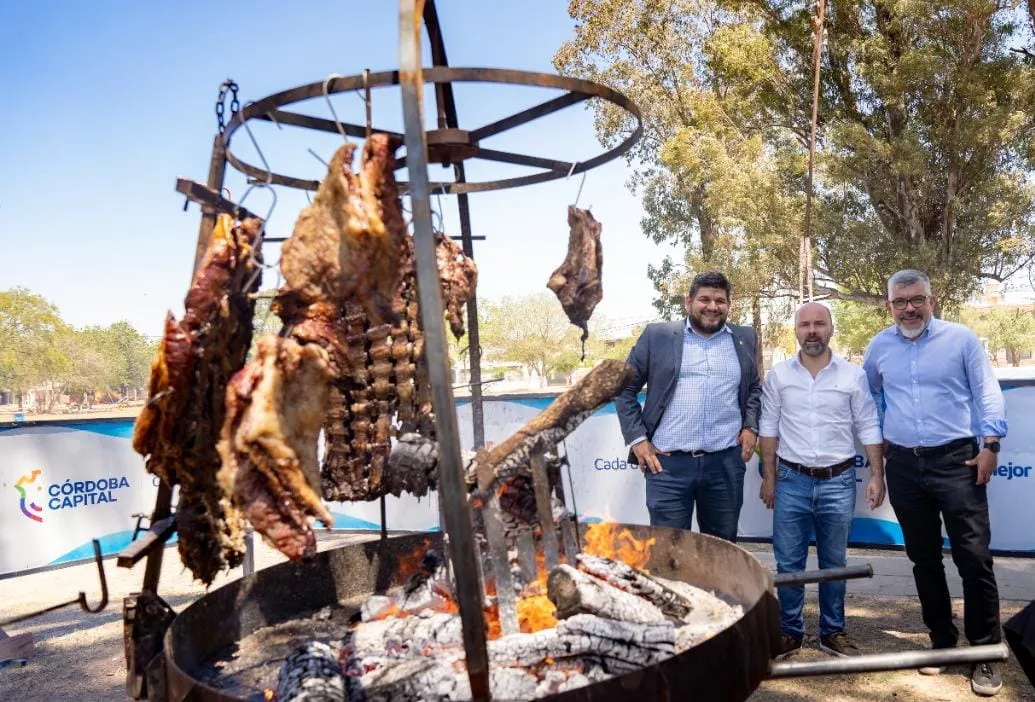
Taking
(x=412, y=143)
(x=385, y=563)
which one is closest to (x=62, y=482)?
(x=385, y=563)

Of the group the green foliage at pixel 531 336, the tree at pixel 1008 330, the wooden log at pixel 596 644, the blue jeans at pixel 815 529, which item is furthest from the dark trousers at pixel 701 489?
the tree at pixel 1008 330

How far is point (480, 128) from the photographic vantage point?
120 inches

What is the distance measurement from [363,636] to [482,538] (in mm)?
760

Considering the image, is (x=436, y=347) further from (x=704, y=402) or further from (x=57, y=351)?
(x=57, y=351)

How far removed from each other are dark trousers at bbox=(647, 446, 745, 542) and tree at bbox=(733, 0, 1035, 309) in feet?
54.0

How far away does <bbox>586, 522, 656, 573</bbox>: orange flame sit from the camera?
3809 mm

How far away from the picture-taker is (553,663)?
8.68ft

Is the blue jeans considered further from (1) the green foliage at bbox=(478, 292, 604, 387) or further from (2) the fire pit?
(1) the green foliage at bbox=(478, 292, 604, 387)

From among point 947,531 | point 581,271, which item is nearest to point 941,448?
point 947,531

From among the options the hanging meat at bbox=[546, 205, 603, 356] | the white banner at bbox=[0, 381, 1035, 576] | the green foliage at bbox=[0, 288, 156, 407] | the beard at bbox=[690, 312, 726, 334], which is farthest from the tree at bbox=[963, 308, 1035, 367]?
the green foliage at bbox=[0, 288, 156, 407]

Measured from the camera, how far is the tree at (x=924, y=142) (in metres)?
17.0

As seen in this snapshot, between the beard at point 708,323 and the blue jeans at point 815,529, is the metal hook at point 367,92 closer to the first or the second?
the beard at point 708,323

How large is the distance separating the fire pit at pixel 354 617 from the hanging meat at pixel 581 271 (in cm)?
135

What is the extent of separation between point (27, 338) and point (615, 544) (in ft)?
201
